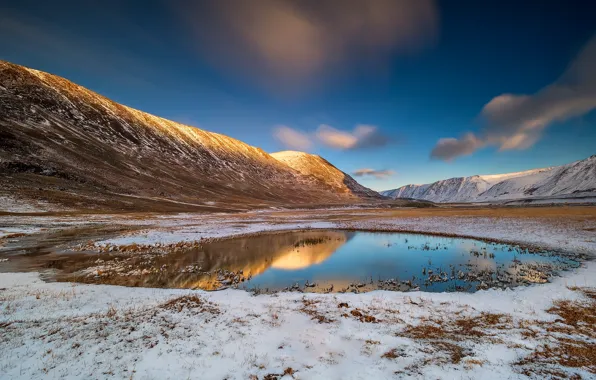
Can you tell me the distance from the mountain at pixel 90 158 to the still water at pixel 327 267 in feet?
214

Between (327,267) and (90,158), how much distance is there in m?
127

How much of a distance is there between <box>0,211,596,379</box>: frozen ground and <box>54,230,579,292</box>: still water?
3025 millimetres

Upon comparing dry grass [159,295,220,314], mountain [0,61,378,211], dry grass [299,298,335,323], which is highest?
mountain [0,61,378,211]

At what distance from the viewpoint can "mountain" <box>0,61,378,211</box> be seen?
81.3 m

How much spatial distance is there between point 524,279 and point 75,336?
2504cm

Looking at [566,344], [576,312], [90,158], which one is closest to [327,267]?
[576,312]

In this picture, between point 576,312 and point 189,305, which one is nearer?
point 576,312

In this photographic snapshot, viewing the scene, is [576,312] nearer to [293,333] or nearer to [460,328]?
[460,328]

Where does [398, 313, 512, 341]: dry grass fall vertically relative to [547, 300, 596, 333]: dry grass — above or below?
below

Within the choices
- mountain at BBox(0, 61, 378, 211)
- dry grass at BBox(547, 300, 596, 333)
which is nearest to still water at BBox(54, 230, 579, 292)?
dry grass at BBox(547, 300, 596, 333)

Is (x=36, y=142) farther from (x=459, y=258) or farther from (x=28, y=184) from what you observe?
(x=459, y=258)

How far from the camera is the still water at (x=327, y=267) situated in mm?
18594

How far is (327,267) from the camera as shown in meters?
24.2

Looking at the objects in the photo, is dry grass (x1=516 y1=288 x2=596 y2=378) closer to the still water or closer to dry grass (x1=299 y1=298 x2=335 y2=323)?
the still water
